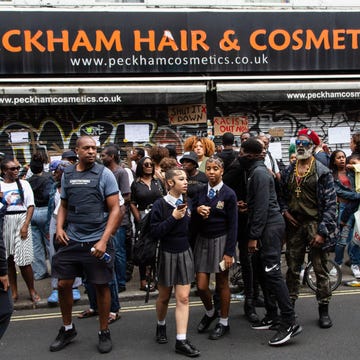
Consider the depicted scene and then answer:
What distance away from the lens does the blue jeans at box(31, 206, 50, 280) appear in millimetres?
6945

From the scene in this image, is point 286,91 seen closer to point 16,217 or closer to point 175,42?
point 175,42

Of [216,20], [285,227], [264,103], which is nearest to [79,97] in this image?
[216,20]

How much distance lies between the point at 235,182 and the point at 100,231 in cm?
173

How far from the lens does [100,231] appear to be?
4.68m

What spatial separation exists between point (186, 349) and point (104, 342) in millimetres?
845

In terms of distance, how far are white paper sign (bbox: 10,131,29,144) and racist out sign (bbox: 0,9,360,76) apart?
4.37 feet

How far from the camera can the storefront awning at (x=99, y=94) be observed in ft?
33.6

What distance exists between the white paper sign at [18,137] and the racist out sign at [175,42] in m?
1.33

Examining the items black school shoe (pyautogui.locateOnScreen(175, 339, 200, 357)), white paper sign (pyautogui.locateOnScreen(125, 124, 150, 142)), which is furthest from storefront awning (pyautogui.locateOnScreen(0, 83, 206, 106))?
black school shoe (pyautogui.locateOnScreen(175, 339, 200, 357))

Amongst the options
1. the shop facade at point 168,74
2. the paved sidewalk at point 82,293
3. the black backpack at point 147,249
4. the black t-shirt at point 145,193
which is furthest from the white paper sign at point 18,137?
the black backpack at point 147,249

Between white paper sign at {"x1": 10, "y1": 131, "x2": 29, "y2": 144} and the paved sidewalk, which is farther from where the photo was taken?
white paper sign at {"x1": 10, "y1": 131, "x2": 29, "y2": 144}

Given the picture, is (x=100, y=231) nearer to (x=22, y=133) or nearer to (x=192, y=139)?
(x=192, y=139)

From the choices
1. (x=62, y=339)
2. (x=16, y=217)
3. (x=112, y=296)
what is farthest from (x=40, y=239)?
(x=62, y=339)

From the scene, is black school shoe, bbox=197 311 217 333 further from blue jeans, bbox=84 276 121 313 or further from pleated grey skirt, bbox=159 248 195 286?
blue jeans, bbox=84 276 121 313
